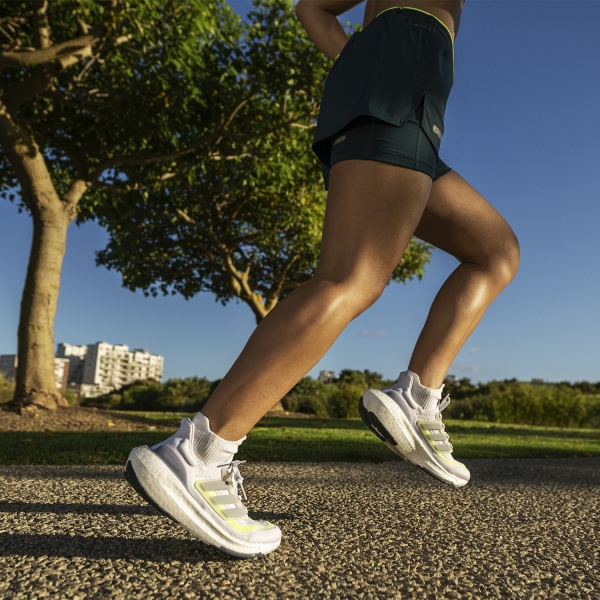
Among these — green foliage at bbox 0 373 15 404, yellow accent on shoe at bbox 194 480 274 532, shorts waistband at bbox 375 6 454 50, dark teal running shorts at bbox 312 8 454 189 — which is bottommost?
green foliage at bbox 0 373 15 404

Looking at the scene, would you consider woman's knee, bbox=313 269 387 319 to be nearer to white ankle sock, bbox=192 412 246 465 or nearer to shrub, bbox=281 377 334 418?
white ankle sock, bbox=192 412 246 465

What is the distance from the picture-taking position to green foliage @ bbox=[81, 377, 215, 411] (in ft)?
60.0

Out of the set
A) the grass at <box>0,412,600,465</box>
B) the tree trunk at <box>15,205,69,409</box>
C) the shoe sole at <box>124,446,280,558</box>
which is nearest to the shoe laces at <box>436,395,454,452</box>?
the shoe sole at <box>124,446,280,558</box>

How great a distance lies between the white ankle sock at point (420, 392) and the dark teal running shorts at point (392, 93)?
712mm

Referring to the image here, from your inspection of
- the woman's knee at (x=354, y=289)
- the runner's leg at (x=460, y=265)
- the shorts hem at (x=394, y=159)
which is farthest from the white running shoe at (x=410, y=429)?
the shorts hem at (x=394, y=159)

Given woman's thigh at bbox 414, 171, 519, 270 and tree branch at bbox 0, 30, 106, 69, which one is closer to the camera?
woman's thigh at bbox 414, 171, 519, 270

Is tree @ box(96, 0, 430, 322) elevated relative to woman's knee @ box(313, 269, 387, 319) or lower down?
elevated

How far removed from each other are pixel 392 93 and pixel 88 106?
9160 millimetres

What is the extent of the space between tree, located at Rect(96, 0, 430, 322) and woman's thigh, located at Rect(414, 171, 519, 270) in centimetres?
816

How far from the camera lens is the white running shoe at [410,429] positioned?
1839 mm

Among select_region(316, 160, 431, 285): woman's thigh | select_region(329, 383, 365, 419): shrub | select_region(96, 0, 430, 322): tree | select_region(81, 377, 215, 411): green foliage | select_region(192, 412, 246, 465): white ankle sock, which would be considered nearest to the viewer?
select_region(192, 412, 246, 465): white ankle sock

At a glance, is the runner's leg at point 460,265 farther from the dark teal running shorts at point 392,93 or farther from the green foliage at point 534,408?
the green foliage at point 534,408

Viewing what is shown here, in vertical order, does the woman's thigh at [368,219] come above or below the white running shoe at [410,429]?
above

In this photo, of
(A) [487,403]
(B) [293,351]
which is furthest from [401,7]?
(A) [487,403]
